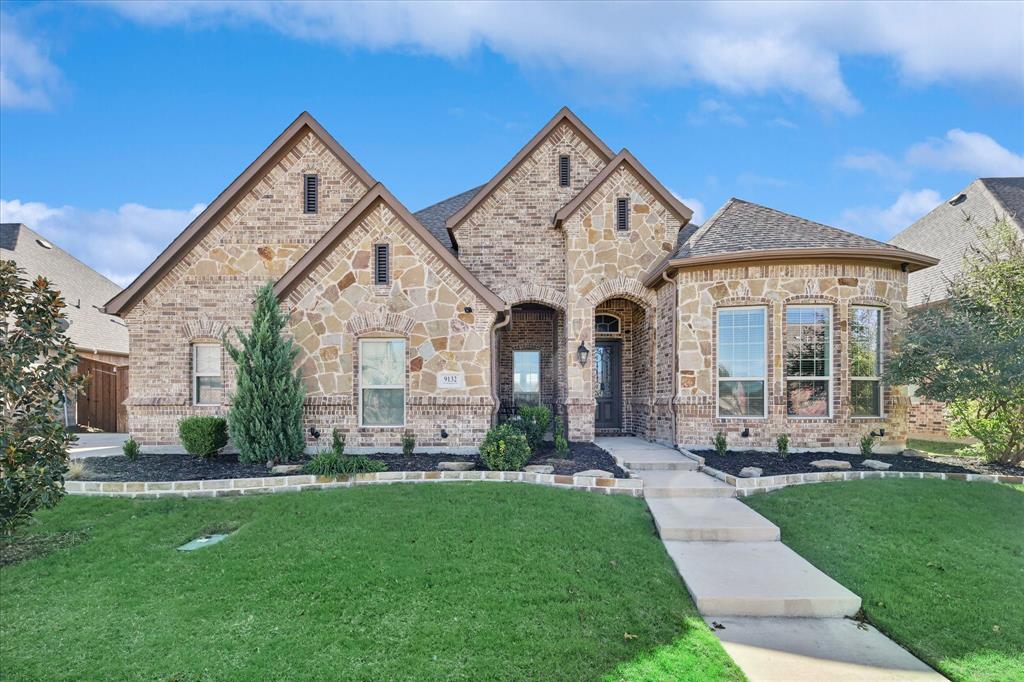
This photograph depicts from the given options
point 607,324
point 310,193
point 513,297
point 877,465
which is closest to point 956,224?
point 607,324

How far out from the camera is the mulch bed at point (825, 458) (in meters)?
10.0

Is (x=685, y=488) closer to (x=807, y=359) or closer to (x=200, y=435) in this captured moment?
(x=807, y=359)

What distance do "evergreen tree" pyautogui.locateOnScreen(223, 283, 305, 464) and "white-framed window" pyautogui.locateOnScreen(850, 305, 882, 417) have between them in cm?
1126

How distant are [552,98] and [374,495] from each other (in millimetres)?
11218

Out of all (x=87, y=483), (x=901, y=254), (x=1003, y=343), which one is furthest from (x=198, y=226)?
(x=1003, y=343)

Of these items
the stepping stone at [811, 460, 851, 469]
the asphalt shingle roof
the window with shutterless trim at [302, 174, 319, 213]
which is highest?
the window with shutterless trim at [302, 174, 319, 213]

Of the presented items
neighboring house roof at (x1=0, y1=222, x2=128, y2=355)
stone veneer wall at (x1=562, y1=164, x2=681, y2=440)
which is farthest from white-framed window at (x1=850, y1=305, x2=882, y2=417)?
neighboring house roof at (x1=0, y1=222, x2=128, y2=355)

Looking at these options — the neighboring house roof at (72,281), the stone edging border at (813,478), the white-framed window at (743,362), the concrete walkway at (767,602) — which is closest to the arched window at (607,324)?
the white-framed window at (743,362)

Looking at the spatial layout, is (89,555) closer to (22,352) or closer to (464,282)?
(22,352)

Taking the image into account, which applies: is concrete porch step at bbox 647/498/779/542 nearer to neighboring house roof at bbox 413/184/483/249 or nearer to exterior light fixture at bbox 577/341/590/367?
exterior light fixture at bbox 577/341/590/367

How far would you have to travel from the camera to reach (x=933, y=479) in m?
9.41

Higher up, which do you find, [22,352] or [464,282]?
[464,282]

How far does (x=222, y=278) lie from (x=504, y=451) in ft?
26.4

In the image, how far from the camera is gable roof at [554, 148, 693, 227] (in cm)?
1305
